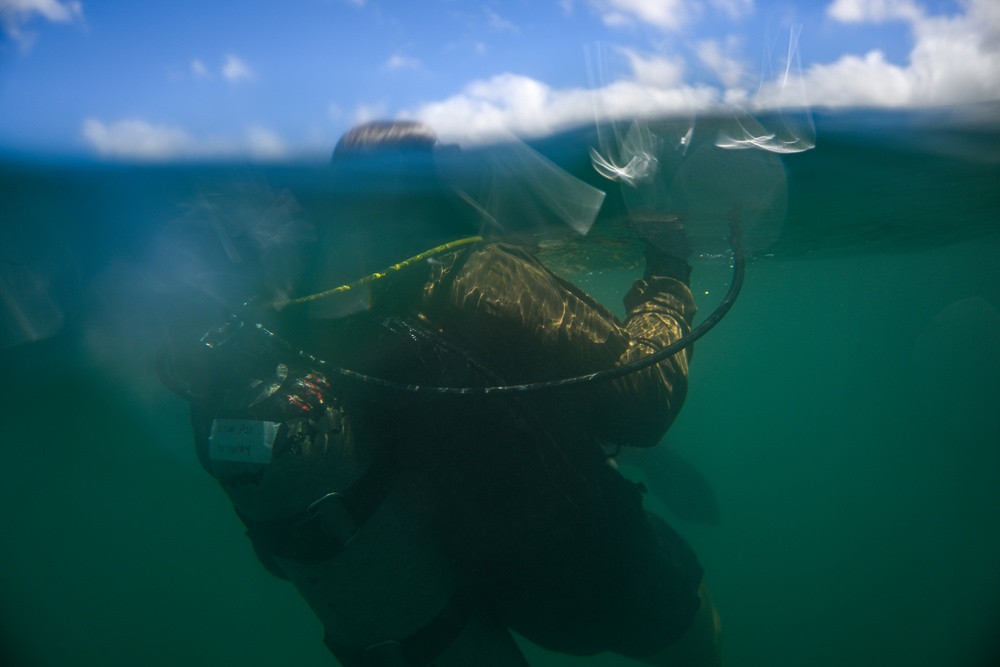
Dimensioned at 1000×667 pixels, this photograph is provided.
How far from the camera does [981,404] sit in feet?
323

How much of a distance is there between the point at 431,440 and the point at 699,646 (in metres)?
2.76

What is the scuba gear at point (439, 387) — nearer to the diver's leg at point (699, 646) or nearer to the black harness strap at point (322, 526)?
the black harness strap at point (322, 526)

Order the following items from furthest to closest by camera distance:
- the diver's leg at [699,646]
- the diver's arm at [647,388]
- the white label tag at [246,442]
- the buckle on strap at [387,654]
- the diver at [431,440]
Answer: the diver's leg at [699,646] < the diver's arm at [647,388] < the buckle on strap at [387,654] < the diver at [431,440] < the white label tag at [246,442]

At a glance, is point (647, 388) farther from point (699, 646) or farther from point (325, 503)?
point (699, 646)

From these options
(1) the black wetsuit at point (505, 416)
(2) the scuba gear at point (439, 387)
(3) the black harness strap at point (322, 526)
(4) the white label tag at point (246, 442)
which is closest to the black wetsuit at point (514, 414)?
(1) the black wetsuit at point (505, 416)

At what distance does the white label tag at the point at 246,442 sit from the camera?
1771 mm

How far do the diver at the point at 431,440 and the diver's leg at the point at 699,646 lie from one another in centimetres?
122

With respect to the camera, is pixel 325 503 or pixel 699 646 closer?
pixel 325 503

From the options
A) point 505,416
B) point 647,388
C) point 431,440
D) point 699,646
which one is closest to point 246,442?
point 431,440

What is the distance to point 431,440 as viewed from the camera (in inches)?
82.7

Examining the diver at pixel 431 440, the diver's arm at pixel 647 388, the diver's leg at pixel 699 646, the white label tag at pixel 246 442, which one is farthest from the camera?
the diver's leg at pixel 699 646

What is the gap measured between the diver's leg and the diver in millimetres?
1219

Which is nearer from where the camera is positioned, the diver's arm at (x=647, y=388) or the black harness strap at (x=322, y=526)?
the black harness strap at (x=322, y=526)

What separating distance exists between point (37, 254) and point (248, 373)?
3758 millimetres
